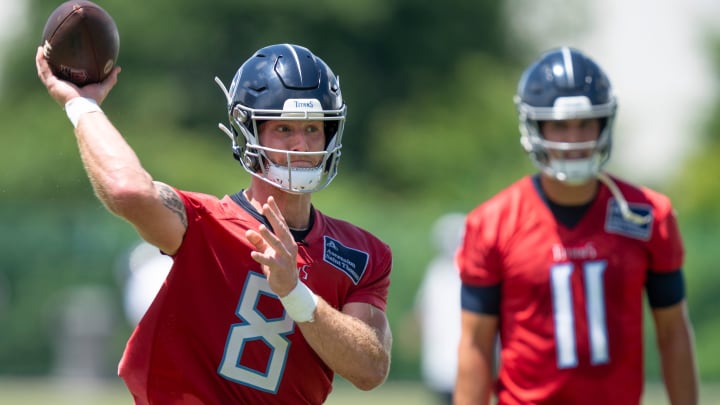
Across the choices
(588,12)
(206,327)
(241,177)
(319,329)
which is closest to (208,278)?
(206,327)

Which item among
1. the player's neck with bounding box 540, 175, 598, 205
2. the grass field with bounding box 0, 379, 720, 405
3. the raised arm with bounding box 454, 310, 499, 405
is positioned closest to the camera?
the raised arm with bounding box 454, 310, 499, 405

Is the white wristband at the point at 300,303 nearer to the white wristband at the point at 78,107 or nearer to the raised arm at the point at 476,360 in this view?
the white wristband at the point at 78,107

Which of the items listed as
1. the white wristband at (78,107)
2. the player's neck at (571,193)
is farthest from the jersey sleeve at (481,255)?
the white wristband at (78,107)

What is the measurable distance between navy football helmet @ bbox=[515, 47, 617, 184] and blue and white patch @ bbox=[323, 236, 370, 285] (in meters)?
1.10

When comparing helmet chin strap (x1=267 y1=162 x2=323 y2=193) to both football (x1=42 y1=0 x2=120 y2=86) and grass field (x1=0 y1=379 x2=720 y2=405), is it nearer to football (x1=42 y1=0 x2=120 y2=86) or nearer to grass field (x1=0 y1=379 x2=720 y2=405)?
football (x1=42 y1=0 x2=120 y2=86)

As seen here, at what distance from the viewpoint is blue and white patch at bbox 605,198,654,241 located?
17.8ft

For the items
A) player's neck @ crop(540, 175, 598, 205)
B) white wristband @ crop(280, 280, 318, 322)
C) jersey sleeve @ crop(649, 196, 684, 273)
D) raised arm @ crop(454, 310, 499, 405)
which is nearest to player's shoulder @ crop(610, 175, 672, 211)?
jersey sleeve @ crop(649, 196, 684, 273)

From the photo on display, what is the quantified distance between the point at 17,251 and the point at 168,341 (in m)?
15.5

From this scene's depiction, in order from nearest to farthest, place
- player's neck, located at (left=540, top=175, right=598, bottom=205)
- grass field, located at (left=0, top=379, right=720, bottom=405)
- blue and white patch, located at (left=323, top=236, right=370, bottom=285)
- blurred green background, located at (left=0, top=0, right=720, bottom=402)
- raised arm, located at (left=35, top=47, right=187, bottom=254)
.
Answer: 1. raised arm, located at (left=35, top=47, right=187, bottom=254)
2. blue and white patch, located at (left=323, top=236, right=370, bottom=285)
3. player's neck, located at (left=540, top=175, right=598, bottom=205)
4. grass field, located at (left=0, top=379, right=720, bottom=405)
5. blurred green background, located at (left=0, top=0, right=720, bottom=402)

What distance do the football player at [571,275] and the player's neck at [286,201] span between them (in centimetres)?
106

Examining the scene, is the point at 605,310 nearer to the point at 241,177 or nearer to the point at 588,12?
the point at 241,177

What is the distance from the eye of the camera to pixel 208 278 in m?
4.45

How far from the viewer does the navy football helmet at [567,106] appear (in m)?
5.35

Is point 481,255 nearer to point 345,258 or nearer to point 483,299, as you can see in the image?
point 483,299
